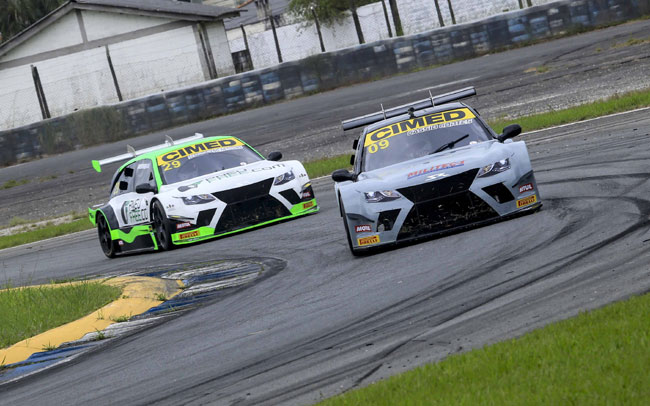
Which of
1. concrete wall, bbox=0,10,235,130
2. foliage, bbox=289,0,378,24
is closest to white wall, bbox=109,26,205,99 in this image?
concrete wall, bbox=0,10,235,130

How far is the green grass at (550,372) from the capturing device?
4578 mm

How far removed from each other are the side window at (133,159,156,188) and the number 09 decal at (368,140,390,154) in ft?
15.3

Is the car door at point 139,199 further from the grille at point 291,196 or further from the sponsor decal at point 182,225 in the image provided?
the grille at point 291,196

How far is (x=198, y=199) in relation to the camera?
14.3 meters

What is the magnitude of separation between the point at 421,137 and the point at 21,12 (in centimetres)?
7132

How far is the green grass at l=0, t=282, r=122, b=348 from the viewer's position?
9453 millimetres

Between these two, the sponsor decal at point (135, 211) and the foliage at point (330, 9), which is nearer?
the sponsor decal at point (135, 211)

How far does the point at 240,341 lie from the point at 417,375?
238cm

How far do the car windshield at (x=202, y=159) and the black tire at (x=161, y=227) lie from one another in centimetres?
48

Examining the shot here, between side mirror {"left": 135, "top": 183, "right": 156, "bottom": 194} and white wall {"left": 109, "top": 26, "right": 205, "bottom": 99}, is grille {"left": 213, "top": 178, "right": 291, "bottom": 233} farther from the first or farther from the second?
white wall {"left": 109, "top": 26, "right": 205, "bottom": 99}

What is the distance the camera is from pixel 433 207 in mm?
10031

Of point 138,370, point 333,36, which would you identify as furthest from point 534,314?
point 333,36

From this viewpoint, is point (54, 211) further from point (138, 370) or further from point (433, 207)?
point (138, 370)

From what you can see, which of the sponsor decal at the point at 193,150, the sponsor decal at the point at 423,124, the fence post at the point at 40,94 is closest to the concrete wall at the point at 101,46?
the fence post at the point at 40,94
